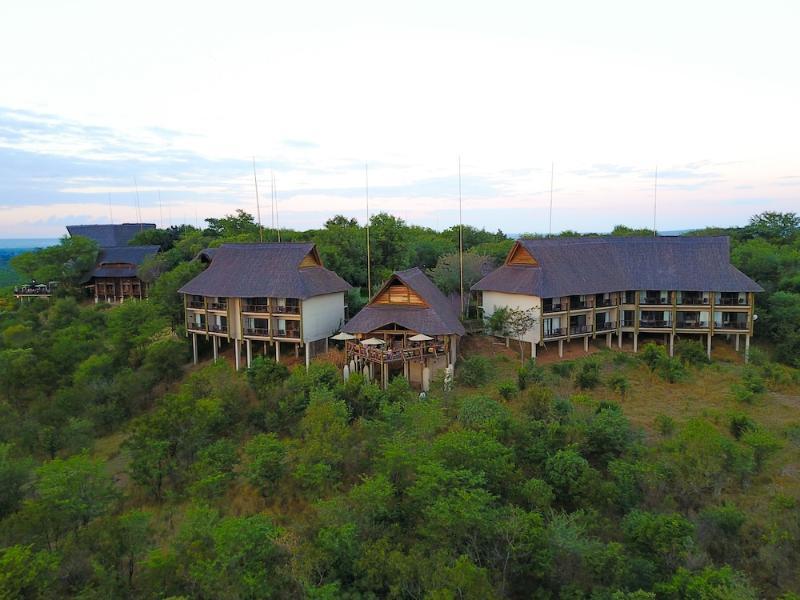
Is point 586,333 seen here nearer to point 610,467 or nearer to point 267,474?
point 610,467

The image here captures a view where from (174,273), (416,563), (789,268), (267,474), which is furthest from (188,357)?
(789,268)

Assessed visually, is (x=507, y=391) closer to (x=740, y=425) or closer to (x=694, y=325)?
(x=740, y=425)

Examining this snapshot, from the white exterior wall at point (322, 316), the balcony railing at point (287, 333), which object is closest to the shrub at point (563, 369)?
the white exterior wall at point (322, 316)

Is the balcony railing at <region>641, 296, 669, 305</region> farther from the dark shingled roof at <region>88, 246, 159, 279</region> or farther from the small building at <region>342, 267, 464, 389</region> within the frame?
the dark shingled roof at <region>88, 246, 159, 279</region>

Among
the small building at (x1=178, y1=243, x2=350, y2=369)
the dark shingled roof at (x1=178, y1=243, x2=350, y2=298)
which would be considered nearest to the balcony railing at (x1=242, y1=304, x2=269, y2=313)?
the small building at (x1=178, y1=243, x2=350, y2=369)

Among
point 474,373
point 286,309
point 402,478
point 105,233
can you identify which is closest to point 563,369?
point 474,373

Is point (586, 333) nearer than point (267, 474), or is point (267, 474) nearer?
point (267, 474)
